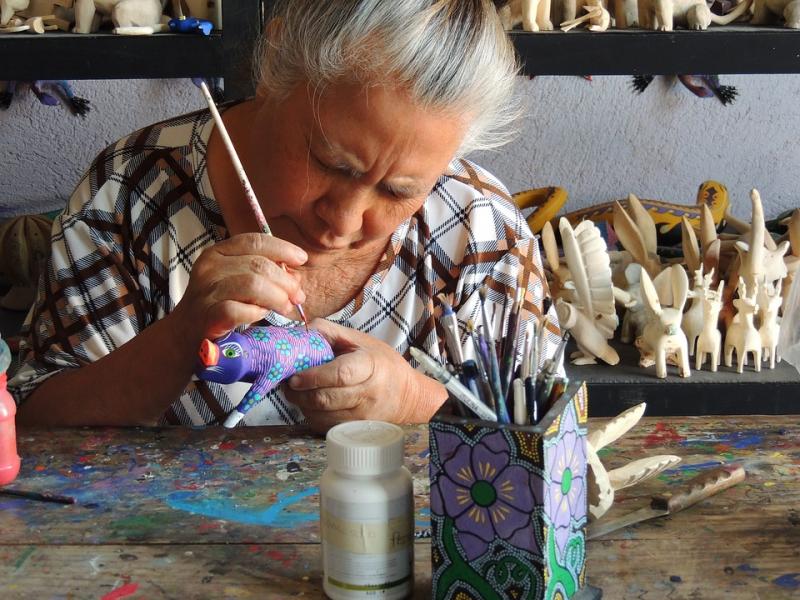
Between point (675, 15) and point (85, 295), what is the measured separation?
4.33 ft

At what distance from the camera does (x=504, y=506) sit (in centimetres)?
81

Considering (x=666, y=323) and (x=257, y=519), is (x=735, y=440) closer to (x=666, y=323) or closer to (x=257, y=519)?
(x=257, y=519)

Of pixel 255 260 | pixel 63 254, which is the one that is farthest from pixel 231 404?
pixel 255 260

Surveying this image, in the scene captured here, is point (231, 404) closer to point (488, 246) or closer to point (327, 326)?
point (327, 326)

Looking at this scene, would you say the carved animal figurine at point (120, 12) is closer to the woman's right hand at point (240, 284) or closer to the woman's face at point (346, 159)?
the woman's face at point (346, 159)

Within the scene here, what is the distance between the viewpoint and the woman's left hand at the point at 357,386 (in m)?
1.26

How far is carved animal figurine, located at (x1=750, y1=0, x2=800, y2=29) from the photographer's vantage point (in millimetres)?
2092

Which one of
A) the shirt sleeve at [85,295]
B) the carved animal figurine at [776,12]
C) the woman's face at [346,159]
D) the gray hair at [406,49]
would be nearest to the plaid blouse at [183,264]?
the shirt sleeve at [85,295]

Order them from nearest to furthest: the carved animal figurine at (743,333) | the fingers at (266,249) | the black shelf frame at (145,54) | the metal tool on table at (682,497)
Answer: the metal tool on table at (682,497), the fingers at (266,249), the black shelf frame at (145,54), the carved animal figurine at (743,333)

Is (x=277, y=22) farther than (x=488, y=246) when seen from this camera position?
No

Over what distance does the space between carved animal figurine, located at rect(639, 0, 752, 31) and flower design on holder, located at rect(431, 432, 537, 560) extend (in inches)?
58.4

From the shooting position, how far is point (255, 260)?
1.20m

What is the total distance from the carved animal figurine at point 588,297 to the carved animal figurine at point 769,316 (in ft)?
1.01

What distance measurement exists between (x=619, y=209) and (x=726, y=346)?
37 centimetres
